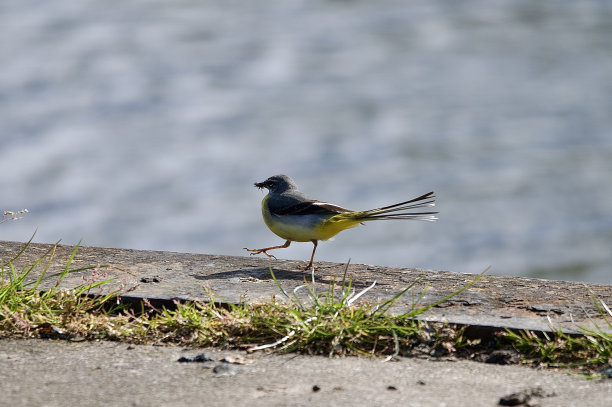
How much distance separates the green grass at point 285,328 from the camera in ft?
9.96

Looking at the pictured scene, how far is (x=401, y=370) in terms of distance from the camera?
2875mm

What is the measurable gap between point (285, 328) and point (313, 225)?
53.8 inches

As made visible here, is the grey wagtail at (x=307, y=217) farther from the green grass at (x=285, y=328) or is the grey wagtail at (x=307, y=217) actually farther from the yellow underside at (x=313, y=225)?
the green grass at (x=285, y=328)

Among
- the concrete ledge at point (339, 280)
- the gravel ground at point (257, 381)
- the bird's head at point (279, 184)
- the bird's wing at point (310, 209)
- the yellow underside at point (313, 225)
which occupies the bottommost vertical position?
the gravel ground at point (257, 381)

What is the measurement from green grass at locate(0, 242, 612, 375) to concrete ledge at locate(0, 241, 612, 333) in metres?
0.08

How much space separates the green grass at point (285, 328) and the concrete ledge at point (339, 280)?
0.08 metres

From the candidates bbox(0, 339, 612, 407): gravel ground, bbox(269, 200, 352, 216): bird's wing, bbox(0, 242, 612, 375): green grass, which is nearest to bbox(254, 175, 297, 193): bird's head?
bbox(269, 200, 352, 216): bird's wing

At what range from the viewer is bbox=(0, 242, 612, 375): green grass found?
9.96ft

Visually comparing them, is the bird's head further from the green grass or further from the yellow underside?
the green grass

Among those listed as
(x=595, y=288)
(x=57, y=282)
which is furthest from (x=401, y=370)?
(x=57, y=282)

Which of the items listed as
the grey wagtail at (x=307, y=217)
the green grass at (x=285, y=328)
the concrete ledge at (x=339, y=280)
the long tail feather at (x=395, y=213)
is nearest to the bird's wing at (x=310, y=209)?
the grey wagtail at (x=307, y=217)

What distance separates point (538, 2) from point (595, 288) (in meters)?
12.6

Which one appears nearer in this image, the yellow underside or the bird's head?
the yellow underside

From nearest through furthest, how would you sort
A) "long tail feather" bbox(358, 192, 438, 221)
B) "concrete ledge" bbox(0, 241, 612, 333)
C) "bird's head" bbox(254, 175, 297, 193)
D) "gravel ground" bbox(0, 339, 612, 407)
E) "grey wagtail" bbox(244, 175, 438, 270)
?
1. "gravel ground" bbox(0, 339, 612, 407)
2. "concrete ledge" bbox(0, 241, 612, 333)
3. "long tail feather" bbox(358, 192, 438, 221)
4. "grey wagtail" bbox(244, 175, 438, 270)
5. "bird's head" bbox(254, 175, 297, 193)
